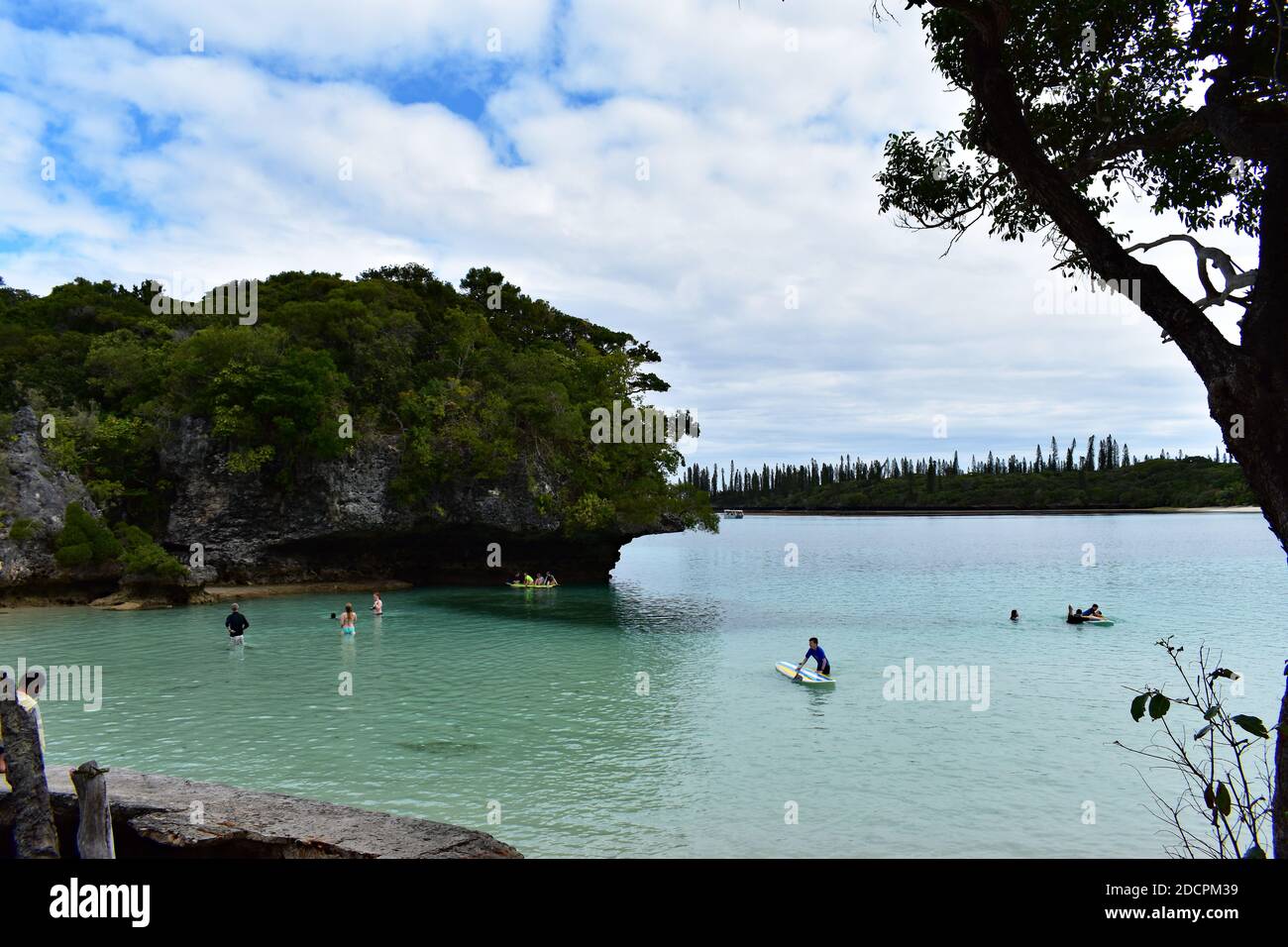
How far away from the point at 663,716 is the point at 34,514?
31.2 metres

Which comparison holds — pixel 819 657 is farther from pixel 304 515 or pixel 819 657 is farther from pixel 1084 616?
pixel 304 515

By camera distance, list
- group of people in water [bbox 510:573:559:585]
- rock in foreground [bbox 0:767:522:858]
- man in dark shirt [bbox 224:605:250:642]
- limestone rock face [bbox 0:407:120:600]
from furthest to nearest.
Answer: group of people in water [bbox 510:573:559:585]
limestone rock face [bbox 0:407:120:600]
man in dark shirt [bbox 224:605:250:642]
rock in foreground [bbox 0:767:522:858]

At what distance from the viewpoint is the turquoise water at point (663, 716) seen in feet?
39.9

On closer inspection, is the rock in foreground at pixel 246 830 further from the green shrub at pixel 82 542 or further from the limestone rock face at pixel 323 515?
the limestone rock face at pixel 323 515

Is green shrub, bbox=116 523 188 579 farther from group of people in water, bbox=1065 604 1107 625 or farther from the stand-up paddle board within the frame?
group of people in water, bbox=1065 604 1107 625

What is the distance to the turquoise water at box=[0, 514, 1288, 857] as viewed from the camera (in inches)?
479

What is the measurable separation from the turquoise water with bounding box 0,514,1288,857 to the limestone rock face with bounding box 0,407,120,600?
5.60ft

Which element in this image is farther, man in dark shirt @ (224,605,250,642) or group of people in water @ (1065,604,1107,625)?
Result: group of people in water @ (1065,604,1107,625)

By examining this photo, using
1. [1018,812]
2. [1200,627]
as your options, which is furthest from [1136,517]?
[1018,812]

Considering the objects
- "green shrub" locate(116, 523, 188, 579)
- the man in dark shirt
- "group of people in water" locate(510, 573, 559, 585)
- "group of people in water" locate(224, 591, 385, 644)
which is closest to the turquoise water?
"group of people in water" locate(224, 591, 385, 644)

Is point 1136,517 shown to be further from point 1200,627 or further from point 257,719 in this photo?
point 257,719

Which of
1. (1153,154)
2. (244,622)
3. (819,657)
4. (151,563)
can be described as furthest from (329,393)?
(1153,154)

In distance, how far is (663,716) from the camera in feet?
60.4

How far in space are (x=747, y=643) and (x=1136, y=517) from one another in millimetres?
167649
